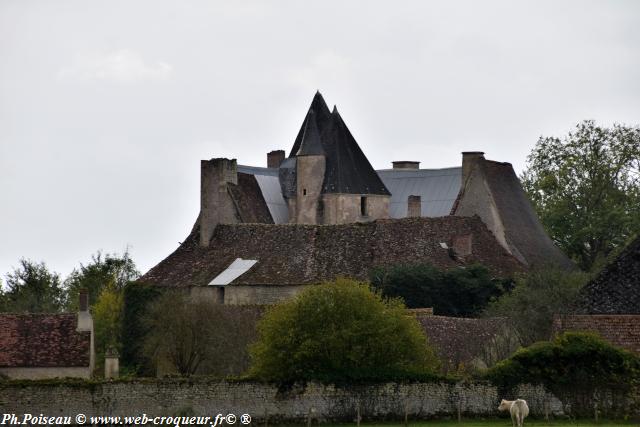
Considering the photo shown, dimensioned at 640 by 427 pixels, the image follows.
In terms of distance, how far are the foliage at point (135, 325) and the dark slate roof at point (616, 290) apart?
2273cm

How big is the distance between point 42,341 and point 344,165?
29463 mm

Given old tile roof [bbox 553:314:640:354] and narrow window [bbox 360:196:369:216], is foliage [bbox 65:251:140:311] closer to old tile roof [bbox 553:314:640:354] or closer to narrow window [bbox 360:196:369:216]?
narrow window [bbox 360:196:369:216]

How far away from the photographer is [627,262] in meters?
54.9

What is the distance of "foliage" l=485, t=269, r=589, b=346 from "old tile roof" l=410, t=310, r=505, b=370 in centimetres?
90

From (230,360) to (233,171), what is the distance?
2582 centimetres

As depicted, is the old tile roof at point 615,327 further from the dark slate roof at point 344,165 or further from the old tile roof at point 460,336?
the dark slate roof at point 344,165

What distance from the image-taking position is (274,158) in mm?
102875

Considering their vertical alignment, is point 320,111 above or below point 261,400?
above

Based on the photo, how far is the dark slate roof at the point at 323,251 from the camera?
267 feet

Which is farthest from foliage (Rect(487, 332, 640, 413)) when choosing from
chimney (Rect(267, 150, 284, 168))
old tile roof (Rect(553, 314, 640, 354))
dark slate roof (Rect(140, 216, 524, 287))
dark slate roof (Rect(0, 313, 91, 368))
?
chimney (Rect(267, 150, 284, 168))

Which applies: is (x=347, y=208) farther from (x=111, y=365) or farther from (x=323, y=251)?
(x=111, y=365)

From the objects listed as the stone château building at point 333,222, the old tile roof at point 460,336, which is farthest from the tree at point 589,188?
the old tile roof at point 460,336

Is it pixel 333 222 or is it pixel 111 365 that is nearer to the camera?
pixel 111 365

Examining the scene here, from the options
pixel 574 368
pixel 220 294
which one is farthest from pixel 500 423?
pixel 220 294
